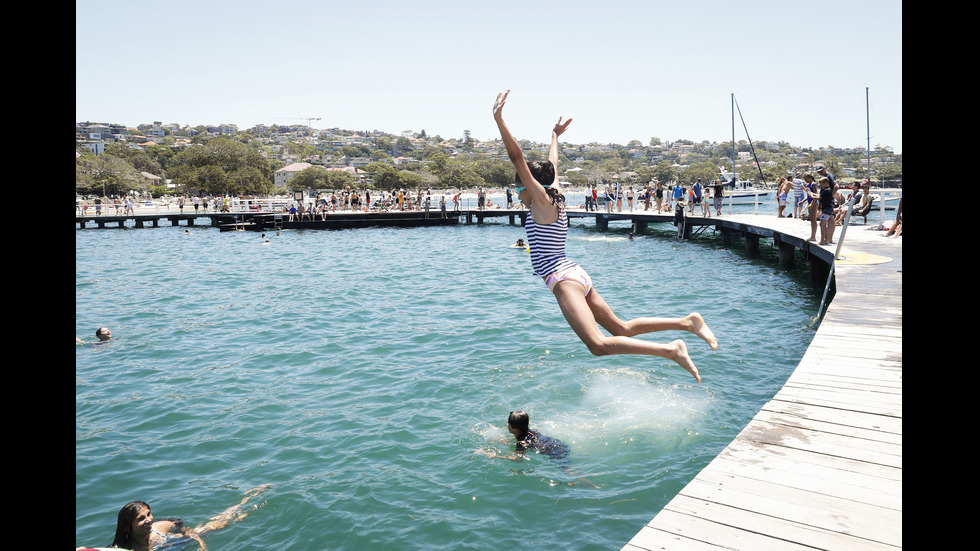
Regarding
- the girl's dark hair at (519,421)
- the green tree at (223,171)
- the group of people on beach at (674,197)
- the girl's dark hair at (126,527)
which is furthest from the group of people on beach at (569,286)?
the green tree at (223,171)

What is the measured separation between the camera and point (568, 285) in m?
5.13

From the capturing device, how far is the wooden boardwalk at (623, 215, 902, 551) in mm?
3814

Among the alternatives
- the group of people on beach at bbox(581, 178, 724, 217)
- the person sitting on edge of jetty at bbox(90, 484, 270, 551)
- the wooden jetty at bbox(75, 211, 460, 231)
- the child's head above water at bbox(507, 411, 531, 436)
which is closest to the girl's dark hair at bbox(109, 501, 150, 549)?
the person sitting on edge of jetty at bbox(90, 484, 270, 551)

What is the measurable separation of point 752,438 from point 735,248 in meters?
25.9

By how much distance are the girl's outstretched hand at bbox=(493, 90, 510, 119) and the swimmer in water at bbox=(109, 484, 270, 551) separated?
4.97 meters

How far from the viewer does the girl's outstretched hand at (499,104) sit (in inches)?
179

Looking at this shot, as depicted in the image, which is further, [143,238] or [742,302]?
[143,238]

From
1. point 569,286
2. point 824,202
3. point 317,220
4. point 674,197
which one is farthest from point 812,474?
point 317,220

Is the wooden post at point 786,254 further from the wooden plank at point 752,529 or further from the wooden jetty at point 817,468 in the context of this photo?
the wooden plank at point 752,529

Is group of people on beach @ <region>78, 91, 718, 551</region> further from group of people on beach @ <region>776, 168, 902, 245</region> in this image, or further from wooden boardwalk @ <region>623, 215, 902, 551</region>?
group of people on beach @ <region>776, 168, 902, 245</region>
